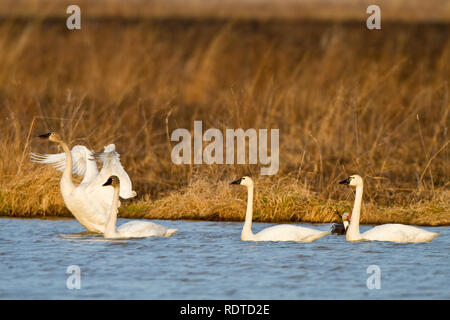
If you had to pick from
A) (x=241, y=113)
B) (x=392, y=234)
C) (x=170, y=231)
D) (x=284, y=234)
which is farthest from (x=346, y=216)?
(x=241, y=113)

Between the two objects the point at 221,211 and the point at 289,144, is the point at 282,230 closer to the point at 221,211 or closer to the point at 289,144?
the point at 221,211

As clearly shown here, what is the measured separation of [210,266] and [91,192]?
257 cm

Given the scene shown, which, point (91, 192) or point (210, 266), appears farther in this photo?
point (91, 192)

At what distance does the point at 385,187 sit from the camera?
13.9 meters

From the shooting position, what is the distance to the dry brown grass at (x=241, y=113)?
13156 millimetres

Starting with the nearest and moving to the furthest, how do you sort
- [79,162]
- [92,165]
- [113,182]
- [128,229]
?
[128,229] < [113,182] < [92,165] < [79,162]

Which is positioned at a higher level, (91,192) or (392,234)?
(91,192)

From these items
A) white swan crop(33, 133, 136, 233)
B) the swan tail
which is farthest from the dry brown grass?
the swan tail

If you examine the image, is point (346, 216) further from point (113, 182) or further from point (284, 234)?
point (113, 182)

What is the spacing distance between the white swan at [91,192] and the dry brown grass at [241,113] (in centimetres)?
121

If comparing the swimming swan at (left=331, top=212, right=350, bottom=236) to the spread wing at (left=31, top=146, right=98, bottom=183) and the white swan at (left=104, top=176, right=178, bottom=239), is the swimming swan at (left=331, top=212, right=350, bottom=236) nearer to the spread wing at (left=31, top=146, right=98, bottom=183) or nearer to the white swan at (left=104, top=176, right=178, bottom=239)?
the white swan at (left=104, top=176, right=178, bottom=239)

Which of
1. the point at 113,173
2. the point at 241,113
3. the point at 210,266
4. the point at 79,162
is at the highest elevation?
the point at 241,113

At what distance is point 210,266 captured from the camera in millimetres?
10062
